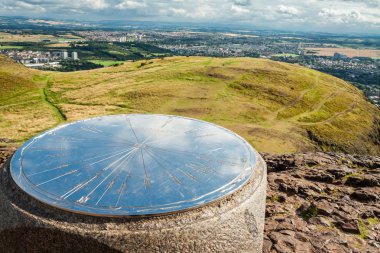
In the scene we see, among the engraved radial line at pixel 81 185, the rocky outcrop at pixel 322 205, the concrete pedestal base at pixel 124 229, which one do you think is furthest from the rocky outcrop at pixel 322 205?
the engraved radial line at pixel 81 185

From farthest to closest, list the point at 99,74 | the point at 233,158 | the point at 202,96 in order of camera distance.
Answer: the point at 99,74 → the point at 202,96 → the point at 233,158

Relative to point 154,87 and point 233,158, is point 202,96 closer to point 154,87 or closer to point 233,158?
point 154,87

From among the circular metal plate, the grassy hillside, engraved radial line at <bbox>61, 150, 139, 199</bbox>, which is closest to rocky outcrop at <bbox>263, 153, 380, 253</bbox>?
the circular metal plate

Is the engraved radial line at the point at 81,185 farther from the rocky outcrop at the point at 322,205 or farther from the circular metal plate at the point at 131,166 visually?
the rocky outcrop at the point at 322,205

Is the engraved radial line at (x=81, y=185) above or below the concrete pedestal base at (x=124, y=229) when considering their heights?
above

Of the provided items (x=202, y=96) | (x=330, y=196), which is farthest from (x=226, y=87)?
(x=330, y=196)

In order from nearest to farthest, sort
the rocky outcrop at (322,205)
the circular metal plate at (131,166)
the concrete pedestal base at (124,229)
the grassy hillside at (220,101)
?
the concrete pedestal base at (124,229), the circular metal plate at (131,166), the rocky outcrop at (322,205), the grassy hillside at (220,101)

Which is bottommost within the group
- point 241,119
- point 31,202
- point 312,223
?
point 241,119

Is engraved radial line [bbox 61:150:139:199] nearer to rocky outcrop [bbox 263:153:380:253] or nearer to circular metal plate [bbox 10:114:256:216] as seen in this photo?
circular metal plate [bbox 10:114:256:216]
